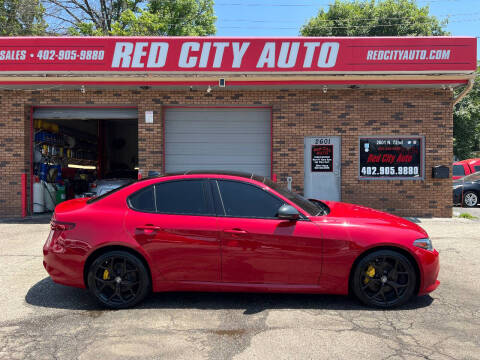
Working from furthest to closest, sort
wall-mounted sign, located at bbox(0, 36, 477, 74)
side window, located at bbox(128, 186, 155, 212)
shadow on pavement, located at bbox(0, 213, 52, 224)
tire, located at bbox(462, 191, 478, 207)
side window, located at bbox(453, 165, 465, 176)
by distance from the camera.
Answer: side window, located at bbox(453, 165, 465, 176)
tire, located at bbox(462, 191, 478, 207)
shadow on pavement, located at bbox(0, 213, 52, 224)
wall-mounted sign, located at bbox(0, 36, 477, 74)
side window, located at bbox(128, 186, 155, 212)

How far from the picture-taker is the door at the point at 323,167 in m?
10.5

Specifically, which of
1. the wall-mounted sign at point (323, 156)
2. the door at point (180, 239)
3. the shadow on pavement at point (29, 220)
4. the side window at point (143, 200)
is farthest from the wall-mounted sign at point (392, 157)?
the shadow on pavement at point (29, 220)

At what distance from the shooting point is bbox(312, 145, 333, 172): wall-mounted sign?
10.5m

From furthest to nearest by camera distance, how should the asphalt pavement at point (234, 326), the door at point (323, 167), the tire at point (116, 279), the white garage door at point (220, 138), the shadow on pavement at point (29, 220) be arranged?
the white garage door at point (220, 138)
the door at point (323, 167)
the shadow on pavement at point (29, 220)
the tire at point (116, 279)
the asphalt pavement at point (234, 326)

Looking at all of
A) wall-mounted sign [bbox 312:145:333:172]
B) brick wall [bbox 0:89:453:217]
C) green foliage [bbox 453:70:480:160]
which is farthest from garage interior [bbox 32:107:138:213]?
green foliage [bbox 453:70:480:160]

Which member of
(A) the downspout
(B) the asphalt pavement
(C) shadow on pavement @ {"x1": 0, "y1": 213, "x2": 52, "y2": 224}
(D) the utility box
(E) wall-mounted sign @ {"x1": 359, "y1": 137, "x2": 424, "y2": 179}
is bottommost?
(B) the asphalt pavement

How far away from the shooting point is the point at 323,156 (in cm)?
1048

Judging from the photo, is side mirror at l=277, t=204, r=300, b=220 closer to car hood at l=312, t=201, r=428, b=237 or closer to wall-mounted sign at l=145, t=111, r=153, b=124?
car hood at l=312, t=201, r=428, b=237

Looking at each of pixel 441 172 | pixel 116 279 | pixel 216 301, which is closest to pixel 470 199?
pixel 441 172

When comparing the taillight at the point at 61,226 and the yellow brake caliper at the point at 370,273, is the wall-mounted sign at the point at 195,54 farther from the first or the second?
the yellow brake caliper at the point at 370,273

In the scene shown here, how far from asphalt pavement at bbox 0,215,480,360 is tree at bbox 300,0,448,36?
2372 centimetres

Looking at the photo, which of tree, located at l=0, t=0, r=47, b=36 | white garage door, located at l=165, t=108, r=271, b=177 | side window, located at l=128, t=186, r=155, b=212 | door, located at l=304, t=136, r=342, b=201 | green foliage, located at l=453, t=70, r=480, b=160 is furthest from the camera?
tree, located at l=0, t=0, r=47, b=36

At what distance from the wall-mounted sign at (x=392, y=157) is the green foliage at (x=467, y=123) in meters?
14.7

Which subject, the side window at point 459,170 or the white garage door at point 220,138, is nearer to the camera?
the white garage door at point 220,138
